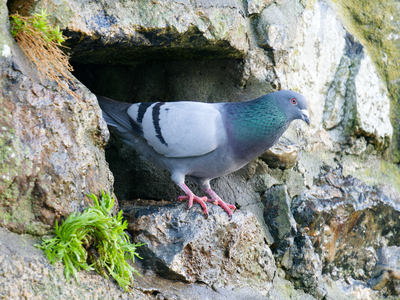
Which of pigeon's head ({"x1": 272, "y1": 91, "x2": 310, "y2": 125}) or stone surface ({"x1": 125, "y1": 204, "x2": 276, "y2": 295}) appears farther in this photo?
pigeon's head ({"x1": 272, "y1": 91, "x2": 310, "y2": 125})

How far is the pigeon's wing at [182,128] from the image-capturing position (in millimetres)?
3277

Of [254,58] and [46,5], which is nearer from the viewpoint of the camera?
[46,5]

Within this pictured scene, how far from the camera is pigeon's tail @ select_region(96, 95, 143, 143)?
11.8 ft

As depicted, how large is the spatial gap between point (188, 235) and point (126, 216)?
51 centimetres

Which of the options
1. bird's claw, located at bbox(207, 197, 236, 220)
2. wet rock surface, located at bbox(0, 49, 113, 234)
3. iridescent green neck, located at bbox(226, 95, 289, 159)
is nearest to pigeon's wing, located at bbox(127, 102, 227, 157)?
iridescent green neck, located at bbox(226, 95, 289, 159)

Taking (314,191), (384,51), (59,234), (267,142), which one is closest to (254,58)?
(267,142)

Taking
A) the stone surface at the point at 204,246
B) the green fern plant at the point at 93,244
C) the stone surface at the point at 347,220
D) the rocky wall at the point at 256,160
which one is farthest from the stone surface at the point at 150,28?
the stone surface at the point at 347,220

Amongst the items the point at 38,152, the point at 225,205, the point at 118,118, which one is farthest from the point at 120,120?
the point at 38,152

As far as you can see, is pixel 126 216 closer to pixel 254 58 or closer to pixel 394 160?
pixel 254 58

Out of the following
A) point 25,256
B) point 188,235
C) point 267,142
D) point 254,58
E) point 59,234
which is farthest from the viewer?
point 254,58

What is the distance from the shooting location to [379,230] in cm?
405

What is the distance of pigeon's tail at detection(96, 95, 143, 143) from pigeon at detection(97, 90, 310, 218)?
0.13 metres

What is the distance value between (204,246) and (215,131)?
3.00 feet

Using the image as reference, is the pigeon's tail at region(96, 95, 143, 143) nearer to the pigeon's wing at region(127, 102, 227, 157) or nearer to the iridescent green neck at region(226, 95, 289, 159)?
the pigeon's wing at region(127, 102, 227, 157)
